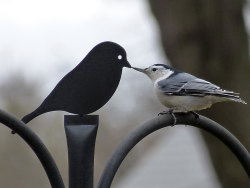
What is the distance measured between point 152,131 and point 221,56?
3448mm

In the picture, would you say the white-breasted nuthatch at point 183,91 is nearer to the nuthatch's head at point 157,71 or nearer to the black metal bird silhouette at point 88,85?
the nuthatch's head at point 157,71

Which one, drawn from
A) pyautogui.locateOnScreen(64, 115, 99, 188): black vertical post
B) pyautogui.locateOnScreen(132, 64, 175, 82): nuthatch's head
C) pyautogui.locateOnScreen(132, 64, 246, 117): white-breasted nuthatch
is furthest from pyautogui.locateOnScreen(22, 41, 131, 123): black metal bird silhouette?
pyautogui.locateOnScreen(132, 64, 175, 82): nuthatch's head

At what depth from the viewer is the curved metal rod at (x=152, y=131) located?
2268mm

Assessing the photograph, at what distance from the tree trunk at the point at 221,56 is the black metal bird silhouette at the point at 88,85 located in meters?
3.52

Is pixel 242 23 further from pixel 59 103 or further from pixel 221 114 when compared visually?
pixel 59 103

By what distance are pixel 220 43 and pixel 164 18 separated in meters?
0.57

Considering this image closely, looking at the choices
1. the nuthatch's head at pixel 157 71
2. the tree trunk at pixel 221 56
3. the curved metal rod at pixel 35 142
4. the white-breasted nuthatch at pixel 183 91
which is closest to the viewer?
the curved metal rod at pixel 35 142

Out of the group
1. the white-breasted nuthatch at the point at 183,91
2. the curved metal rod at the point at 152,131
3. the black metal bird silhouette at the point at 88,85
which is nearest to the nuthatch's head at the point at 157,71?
the white-breasted nuthatch at the point at 183,91

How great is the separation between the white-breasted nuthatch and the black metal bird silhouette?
514 millimetres

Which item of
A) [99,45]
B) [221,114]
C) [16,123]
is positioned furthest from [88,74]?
[221,114]

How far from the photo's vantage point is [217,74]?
5809 mm

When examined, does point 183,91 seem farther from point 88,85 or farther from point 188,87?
point 88,85

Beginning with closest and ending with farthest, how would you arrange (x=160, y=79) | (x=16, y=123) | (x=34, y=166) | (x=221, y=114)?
(x=16, y=123) → (x=160, y=79) → (x=221, y=114) → (x=34, y=166)

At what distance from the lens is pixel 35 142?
2270mm
